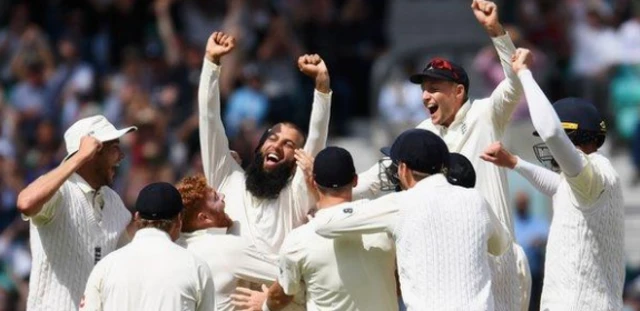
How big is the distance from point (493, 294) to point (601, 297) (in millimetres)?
848

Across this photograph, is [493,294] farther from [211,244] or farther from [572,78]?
[572,78]

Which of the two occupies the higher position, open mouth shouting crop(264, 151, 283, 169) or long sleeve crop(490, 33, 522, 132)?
long sleeve crop(490, 33, 522, 132)

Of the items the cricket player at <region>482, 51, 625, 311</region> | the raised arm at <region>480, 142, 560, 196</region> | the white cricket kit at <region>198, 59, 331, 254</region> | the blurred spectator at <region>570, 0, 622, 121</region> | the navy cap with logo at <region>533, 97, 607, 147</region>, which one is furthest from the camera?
the blurred spectator at <region>570, 0, 622, 121</region>

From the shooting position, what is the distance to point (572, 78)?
22.4 m

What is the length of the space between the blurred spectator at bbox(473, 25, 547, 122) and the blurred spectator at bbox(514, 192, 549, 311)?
135cm

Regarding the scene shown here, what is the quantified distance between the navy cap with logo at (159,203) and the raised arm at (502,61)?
220cm

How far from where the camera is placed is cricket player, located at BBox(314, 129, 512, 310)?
11.1 meters

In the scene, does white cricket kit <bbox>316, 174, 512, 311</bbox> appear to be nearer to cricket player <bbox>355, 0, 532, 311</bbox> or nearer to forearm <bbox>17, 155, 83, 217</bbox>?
cricket player <bbox>355, 0, 532, 311</bbox>

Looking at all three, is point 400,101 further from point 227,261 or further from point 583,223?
point 583,223

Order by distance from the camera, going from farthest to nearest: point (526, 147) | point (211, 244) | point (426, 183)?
point (526, 147) < point (211, 244) < point (426, 183)

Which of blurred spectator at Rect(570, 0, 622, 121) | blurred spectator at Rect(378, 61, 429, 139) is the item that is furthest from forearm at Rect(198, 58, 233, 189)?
blurred spectator at Rect(570, 0, 622, 121)

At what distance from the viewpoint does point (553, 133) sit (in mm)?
10961

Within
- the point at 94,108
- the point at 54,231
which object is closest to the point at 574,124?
the point at 54,231

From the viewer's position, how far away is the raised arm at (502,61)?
1207 cm
